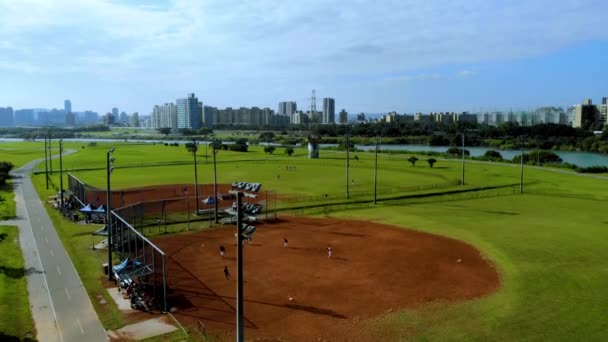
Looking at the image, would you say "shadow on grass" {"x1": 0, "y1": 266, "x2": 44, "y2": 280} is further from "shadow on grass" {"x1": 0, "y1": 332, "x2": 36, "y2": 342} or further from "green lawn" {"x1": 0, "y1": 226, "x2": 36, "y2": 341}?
"shadow on grass" {"x1": 0, "y1": 332, "x2": 36, "y2": 342}

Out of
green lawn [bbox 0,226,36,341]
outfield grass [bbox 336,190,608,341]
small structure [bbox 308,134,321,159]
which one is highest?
small structure [bbox 308,134,321,159]

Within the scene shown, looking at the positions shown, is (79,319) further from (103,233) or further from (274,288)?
(103,233)

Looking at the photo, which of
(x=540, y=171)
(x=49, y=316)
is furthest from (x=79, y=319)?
(x=540, y=171)

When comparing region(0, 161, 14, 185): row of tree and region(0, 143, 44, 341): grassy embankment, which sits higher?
region(0, 161, 14, 185): row of tree

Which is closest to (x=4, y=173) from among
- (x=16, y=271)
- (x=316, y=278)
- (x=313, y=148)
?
(x=16, y=271)

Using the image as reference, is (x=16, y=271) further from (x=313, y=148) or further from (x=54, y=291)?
(x=313, y=148)

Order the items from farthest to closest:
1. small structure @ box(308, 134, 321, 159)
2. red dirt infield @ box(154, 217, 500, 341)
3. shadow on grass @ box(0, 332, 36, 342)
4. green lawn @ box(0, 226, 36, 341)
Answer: small structure @ box(308, 134, 321, 159) → red dirt infield @ box(154, 217, 500, 341) → green lawn @ box(0, 226, 36, 341) → shadow on grass @ box(0, 332, 36, 342)

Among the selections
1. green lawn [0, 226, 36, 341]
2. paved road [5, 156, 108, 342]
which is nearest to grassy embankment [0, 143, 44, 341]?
green lawn [0, 226, 36, 341]

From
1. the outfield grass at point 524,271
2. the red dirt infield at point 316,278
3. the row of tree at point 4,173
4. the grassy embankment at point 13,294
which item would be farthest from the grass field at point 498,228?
the row of tree at point 4,173
